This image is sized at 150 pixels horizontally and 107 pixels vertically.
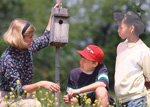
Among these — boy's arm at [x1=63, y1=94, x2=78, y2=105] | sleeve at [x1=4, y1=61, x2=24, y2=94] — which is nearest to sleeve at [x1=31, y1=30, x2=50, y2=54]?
sleeve at [x1=4, y1=61, x2=24, y2=94]

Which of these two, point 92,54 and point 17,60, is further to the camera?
point 92,54

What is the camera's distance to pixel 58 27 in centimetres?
464

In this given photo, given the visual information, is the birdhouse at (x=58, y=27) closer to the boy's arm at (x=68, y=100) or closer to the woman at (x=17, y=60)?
the woman at (x=17, y=60)

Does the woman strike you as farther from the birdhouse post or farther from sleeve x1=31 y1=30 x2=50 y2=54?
the birdhouse post

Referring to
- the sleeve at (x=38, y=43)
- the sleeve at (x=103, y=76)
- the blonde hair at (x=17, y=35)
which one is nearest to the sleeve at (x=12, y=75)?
the blonde hair at (x=17, y=35)

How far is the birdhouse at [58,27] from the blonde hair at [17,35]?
434 mm

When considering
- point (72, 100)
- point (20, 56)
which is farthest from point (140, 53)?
point (20, 56)

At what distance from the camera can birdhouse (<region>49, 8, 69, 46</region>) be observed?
179 inches

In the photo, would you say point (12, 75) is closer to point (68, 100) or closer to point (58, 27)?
point (68, 100)

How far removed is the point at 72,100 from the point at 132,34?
1382 mm

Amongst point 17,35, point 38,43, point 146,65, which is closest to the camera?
point 146,65

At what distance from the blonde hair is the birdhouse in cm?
43

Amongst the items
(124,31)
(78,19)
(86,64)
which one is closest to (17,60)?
(86,64)

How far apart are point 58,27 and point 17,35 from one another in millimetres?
795
